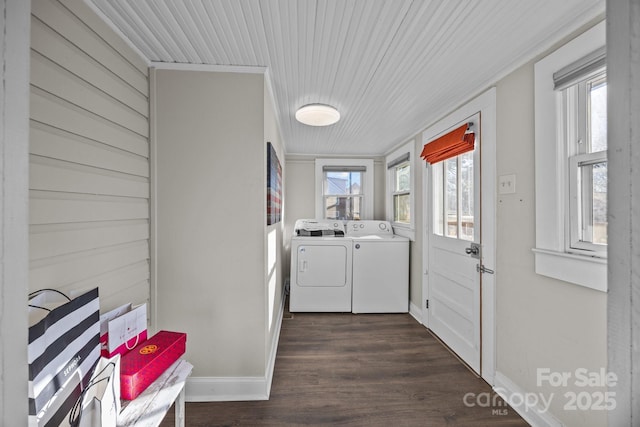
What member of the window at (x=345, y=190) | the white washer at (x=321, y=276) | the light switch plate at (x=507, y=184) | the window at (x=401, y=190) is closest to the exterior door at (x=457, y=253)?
the light switch plate at (x=507, y=184)

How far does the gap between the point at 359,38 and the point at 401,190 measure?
8.02 feet

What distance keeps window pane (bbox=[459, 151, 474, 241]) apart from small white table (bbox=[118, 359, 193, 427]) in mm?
2138

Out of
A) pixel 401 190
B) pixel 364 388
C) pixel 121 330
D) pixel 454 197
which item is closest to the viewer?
pixel 121 330

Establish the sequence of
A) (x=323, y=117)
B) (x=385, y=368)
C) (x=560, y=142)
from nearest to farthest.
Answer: (x=560, y=142), (x=385, y=368), (x=323, y=117)

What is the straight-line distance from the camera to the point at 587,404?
1242 mm

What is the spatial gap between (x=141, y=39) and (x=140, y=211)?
0.97 meters

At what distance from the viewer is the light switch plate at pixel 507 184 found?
1638 mm

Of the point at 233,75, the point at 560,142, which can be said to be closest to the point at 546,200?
the point at 560,142

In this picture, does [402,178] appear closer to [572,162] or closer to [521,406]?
[572,162]

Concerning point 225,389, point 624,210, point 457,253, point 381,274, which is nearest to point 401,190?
point 381,274

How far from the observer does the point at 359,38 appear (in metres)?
1.38

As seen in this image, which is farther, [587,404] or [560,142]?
[560,142]

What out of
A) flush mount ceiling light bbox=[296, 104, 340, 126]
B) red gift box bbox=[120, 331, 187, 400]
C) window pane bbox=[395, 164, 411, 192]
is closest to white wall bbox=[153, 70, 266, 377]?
red gift box bbox=[120, 331, 187, 400]

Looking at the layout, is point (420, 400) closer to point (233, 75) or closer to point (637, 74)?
point (637, 74)
